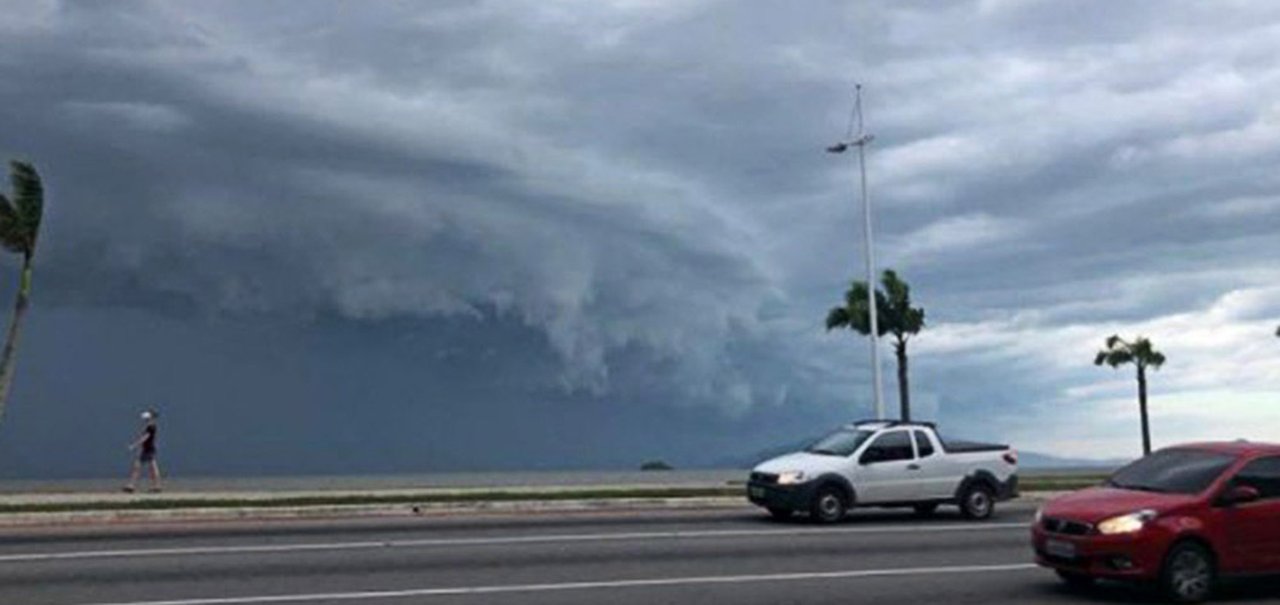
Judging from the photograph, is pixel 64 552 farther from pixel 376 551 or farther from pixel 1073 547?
pixel 1073 547

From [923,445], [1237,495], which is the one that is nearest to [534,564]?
[1237,495]

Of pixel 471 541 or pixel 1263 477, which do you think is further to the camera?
pixel 471 541

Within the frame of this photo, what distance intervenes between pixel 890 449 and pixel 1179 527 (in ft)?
34.4

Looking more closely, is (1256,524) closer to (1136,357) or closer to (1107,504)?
(1107,504)

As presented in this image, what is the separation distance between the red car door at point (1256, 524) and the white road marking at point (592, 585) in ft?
10.2

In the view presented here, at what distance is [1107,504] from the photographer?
13.6 metres

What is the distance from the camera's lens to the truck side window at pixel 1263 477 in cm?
1382

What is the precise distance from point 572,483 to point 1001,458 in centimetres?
1392

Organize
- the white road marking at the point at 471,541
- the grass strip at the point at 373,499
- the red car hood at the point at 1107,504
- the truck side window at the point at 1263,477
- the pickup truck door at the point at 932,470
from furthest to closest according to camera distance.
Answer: the grass strip at the point at 373,499 < the pickup truck door at the point at 932,470 < the white road marking at the point at 471,541 < the truck side window at the point at 1263,477 < the red car hood at the point at 1107,504

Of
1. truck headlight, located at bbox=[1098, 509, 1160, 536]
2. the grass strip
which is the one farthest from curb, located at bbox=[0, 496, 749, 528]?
truck headlight, located at bbox=[1098, 509, 1160, 536]

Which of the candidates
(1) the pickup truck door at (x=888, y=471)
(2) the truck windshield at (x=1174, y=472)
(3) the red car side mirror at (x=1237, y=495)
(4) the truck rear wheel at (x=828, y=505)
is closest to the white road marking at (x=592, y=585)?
(2) the truck windshield at (x=1174, y=472)

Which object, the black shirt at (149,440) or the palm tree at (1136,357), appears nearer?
the black shirt at (149,440)

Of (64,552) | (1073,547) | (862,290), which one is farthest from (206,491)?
(862,290)

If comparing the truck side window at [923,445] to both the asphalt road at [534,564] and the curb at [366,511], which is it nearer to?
the asphalt road at [534,564]
